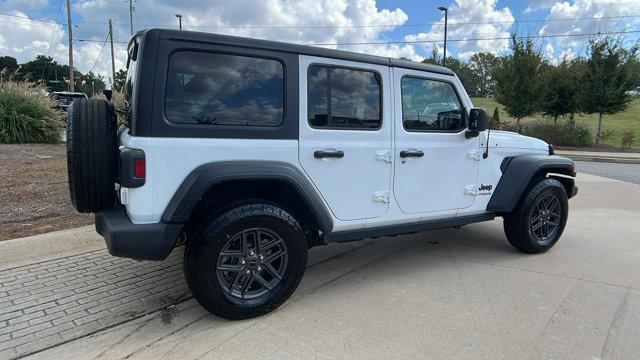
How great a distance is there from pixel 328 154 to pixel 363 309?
121 cm

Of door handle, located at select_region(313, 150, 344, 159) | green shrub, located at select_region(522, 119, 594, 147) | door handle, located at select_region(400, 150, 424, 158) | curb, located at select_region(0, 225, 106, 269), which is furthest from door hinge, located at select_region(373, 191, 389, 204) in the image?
green shrub, located at select_region(522, 119, 594, 147)

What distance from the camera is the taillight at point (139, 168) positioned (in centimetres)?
282

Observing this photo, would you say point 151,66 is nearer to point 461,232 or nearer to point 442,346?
point 442,346

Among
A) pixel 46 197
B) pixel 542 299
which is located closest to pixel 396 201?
pixel 542 299

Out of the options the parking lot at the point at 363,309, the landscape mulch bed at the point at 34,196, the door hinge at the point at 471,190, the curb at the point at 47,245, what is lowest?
the parking lot at the point at 363,309

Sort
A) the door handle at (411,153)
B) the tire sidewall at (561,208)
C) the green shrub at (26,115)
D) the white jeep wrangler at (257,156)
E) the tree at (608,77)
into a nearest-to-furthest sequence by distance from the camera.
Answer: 1. the white jeep wrangler at (257,156)
2. the door handle at (411,153)
3. the tire sidewall at (561,208)
4. the green shrub at (26,115)
5. the tree at (608,77)

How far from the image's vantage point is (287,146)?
331 cm

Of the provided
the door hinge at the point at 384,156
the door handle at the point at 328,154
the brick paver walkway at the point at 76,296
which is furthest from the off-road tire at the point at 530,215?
the brick paver walkway at the point at 76,296

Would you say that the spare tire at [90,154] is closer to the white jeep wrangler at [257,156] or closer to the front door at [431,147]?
the white jeep wrangler at [257,156]

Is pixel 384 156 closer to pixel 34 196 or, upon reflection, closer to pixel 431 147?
pixel 431 147

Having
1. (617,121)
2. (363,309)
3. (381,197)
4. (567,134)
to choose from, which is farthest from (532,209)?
(617,121)

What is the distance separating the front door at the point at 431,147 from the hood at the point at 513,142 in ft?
1.04

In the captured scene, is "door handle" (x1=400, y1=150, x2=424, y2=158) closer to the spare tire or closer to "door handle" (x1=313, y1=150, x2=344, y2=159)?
"door handle" (x1=313, y1=150, x2=344, y2=159)

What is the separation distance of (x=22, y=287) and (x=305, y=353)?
252 cm
